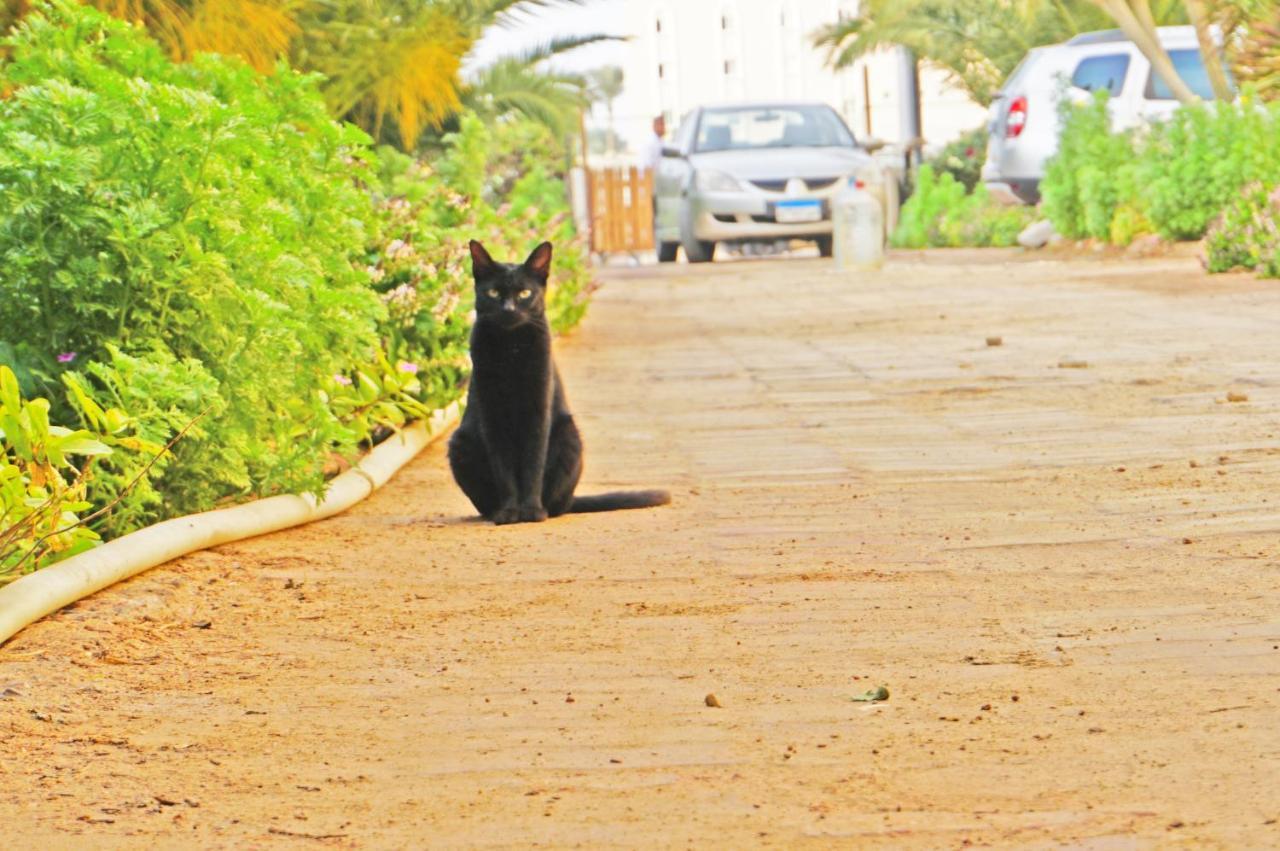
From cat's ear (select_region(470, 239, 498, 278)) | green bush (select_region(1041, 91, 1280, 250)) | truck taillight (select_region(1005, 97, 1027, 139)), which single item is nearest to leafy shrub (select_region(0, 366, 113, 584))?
cat's ear (select_region(470, 239, 498, 278))

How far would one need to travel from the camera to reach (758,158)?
74.0ft

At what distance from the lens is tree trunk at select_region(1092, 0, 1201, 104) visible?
62.0 ft

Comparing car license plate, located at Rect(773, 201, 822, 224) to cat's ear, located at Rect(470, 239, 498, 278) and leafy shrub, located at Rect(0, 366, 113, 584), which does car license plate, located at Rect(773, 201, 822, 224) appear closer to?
cat's ear, located at Rect(470, 239, 498, 278)

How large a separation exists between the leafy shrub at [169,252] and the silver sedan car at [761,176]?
15.7m

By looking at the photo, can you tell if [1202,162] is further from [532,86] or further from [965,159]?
[965,159]

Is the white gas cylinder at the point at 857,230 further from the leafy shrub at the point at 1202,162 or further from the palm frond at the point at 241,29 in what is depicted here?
the palm frond at the point at 241,29

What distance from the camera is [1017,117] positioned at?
873 inches

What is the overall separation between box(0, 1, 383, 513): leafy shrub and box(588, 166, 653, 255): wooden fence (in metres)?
21.8

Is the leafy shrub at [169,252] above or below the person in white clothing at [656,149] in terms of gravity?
above

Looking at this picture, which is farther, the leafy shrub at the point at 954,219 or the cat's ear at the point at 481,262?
the leafy shrub at the point at 954,219

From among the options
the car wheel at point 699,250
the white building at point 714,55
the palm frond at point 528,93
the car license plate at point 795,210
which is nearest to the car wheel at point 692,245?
the car wheel at point 699,250

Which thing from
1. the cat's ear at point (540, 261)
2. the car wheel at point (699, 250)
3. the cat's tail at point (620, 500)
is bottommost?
the car wheel at point (699, 250)

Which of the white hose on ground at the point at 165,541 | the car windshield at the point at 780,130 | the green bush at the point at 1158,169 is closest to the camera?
the white hose on ground at the point at 165,541

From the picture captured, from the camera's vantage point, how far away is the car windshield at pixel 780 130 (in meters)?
23.4
